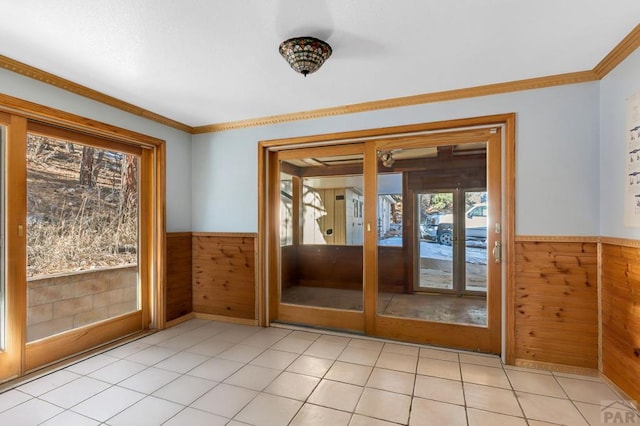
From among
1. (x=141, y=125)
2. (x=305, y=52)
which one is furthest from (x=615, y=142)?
(x=141, y=125)

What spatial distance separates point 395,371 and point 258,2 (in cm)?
278

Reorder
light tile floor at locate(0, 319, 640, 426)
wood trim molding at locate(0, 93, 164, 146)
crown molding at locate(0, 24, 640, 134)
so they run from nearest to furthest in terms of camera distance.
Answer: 1. light tile floor at locate(0, 319, 640, 426)
2. crown molding at locate(0, 24, 640, 134)
3. wood trim molding at locate(0, 93, 164, 146)

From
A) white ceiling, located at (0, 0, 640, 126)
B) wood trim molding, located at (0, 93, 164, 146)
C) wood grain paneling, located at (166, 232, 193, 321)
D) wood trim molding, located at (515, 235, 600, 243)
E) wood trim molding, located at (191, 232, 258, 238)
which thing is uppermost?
white ceiling, located at (0, 0, 640, 126)

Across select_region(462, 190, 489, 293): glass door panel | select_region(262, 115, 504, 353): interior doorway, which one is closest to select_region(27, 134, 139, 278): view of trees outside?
select_region(262, 115, 504, 353): interior doorway

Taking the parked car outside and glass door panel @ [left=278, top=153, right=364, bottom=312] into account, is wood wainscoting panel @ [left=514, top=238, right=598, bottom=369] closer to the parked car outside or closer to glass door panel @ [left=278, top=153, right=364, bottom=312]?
the parked car outside

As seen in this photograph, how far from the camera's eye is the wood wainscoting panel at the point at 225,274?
367cm

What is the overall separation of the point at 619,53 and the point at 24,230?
4677 mm

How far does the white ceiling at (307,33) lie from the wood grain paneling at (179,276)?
5.68ft

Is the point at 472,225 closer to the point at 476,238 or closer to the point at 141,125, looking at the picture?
the point at 476,238

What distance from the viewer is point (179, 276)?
3766 millimetres

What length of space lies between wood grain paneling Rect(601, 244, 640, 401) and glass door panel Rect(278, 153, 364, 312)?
6.82 ft

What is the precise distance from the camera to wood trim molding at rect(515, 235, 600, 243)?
2.47 meters

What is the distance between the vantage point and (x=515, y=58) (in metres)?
2.25

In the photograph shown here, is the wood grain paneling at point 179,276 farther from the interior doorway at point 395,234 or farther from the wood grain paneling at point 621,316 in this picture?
the wood grain paneling at point 621,316
